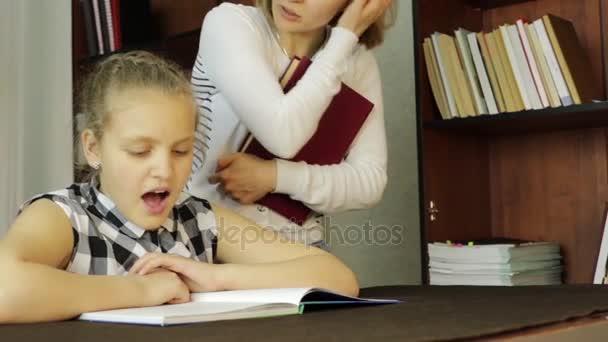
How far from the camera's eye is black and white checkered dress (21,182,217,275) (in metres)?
0.96

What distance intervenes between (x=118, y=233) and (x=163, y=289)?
0.66ft

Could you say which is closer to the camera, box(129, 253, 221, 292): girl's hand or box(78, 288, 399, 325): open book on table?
box(78, 288, 399, 325): open book on table

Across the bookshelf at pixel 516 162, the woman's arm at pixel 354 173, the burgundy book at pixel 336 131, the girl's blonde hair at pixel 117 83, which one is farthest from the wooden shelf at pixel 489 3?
the girl's blonde hair at pixel 117 83

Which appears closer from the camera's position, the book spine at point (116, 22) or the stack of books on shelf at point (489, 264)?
the stack of books on shelf at point (489, 264)

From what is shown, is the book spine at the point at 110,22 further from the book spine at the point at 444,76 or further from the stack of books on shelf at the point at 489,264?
the stack of books on shelf at the point at 489,264

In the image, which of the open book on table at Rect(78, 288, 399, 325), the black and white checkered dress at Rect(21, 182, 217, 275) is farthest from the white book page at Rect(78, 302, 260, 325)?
the black and white checkered dress at Rect(21, 182, 217, 275)

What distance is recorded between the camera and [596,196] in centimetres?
192

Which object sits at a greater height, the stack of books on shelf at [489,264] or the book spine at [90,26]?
the book spine at [90,26]

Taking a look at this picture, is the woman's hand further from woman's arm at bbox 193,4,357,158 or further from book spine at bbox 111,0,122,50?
book spine at bbox 111,0,122,50

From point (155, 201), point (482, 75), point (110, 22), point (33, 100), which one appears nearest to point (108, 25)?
point (110, 22)

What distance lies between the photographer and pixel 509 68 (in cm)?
185

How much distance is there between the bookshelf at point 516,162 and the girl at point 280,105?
543 millimetres

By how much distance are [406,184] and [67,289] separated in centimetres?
158

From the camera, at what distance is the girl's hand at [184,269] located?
Answer: 2.87 ft
